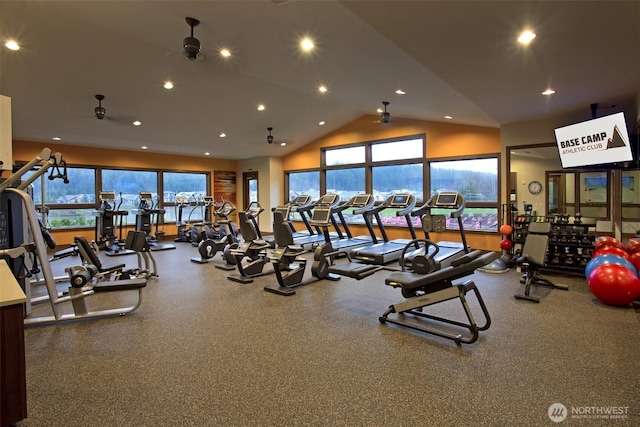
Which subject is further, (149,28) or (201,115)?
(201,115)

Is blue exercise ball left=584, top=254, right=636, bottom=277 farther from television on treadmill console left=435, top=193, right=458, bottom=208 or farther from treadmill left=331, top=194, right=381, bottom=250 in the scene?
treadmill left=331, top=194, right=381, bottom=250

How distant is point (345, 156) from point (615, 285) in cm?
725

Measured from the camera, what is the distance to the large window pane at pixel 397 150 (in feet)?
28.2

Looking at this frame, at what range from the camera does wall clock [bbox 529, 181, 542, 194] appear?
6.54 metres

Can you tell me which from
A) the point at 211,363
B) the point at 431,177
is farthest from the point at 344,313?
the point at 431,177

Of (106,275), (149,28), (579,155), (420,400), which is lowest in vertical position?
(420,400)

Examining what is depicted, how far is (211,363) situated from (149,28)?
4.19 meters

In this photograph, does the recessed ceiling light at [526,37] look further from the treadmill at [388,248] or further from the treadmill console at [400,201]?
the treadmill console at [400,201]

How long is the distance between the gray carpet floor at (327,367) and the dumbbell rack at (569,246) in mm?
1352

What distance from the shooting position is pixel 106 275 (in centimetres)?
448

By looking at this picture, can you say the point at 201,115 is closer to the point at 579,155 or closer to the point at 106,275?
the point at 106,275

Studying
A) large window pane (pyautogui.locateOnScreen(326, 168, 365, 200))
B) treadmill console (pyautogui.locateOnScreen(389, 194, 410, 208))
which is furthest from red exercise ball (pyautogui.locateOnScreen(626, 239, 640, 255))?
large window pane (pyautogui.locateOnScreen(326, 168, 365, 200))

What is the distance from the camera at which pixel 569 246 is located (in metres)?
5.33

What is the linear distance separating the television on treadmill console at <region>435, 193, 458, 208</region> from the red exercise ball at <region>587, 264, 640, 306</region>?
2.73m
